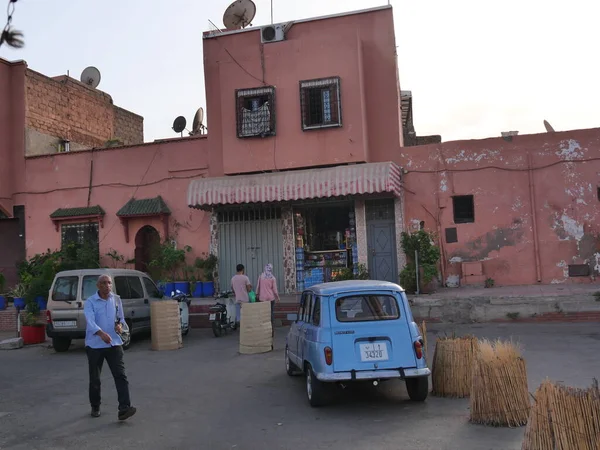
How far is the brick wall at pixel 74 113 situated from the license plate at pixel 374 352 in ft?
61.2

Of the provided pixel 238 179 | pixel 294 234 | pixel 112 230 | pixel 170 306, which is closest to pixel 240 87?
pixel 238 179

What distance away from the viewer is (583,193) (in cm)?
1620

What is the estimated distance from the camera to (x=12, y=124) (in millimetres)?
21500

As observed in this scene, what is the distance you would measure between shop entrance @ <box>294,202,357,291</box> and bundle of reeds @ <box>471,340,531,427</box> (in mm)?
11230

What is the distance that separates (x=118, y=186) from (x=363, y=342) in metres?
15.4

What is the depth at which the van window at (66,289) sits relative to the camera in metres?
12.8

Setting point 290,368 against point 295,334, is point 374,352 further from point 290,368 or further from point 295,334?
point 290,368

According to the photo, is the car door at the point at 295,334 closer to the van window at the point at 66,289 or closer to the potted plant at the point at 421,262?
the van window at the point at 66,289

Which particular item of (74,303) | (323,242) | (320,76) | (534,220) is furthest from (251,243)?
(534,220)

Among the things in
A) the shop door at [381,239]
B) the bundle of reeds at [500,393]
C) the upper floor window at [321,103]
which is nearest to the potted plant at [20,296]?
the upper floor window at [321,103]

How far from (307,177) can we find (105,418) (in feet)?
35.3

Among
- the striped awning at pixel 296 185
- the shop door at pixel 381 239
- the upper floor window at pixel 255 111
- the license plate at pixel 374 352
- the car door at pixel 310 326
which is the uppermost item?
the upper floor window at pixel 255 111

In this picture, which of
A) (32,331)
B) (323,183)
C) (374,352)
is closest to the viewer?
(374,352)

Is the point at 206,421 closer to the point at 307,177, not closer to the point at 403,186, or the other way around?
the point at 307,177
